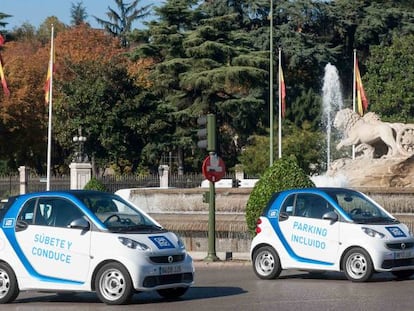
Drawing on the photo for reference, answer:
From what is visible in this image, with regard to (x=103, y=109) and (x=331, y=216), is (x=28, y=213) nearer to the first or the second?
(x=331, y=216)

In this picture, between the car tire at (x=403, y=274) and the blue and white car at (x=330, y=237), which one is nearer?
the blue and white car at (x=330, y=237)

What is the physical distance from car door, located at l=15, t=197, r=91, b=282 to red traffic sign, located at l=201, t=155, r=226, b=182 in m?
6.65

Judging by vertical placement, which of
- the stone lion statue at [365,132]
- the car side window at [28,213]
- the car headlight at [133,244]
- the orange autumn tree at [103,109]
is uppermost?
the orange autumn tree at [103,109]

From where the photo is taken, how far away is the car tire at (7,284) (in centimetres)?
1362

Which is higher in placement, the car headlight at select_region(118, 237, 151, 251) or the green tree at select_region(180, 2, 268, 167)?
the green tree at select_region(180, 2, 268, 167)

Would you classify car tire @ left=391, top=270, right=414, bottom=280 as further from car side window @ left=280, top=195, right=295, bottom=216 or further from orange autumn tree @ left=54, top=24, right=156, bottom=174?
orange autumn tree @ left=54, top=24, right=156, bottom=174

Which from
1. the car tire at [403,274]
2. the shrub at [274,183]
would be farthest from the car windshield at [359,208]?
the shrub at [274,183]

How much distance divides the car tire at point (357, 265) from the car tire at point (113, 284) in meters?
4.16

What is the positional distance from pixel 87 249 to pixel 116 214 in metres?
0.67

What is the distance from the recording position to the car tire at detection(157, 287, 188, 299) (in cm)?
1370

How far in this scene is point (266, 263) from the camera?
54.5 feet

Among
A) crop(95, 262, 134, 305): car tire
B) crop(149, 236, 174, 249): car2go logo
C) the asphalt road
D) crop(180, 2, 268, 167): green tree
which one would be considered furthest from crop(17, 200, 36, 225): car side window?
crop(180, 2, 268, 167): green tree

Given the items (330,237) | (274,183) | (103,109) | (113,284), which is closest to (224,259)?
(274,183)

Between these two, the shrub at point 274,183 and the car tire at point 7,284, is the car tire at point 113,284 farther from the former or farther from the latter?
the shrub at point 274,183
